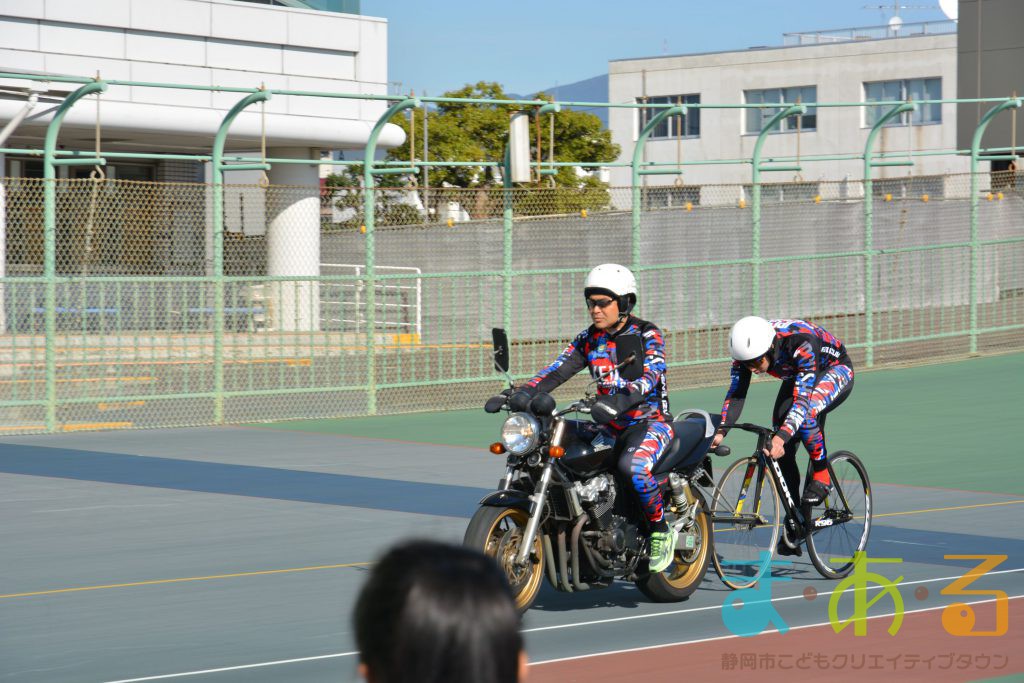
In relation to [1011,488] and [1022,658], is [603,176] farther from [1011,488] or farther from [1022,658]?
[1022,658]

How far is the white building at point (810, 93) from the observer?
6091 cm

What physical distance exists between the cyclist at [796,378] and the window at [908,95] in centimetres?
5371

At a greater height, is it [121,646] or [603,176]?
[603,176]

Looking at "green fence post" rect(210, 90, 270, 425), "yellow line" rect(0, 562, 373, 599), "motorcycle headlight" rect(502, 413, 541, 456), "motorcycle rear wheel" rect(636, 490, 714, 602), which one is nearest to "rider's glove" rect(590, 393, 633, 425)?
"motorcycle headlight" rect(502, 413, 541, 456)

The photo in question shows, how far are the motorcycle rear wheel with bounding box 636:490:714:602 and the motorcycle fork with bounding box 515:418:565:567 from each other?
2.89ft

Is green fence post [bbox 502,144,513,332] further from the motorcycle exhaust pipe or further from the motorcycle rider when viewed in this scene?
the motorcycle exhaust pipe

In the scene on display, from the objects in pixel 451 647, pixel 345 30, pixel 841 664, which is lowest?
pixel 841 664

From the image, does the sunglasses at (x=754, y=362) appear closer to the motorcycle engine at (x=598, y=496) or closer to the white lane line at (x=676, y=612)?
the motorcycle engine at (x=598, y=496)

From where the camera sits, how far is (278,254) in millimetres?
21359

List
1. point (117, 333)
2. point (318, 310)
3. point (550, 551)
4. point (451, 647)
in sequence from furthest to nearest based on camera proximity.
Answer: point (318, 310) → point (117, 333) → point (550, 551) → point (451, 647)

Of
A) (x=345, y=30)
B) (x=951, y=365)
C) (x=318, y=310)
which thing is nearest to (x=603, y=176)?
(x=345, y=30)

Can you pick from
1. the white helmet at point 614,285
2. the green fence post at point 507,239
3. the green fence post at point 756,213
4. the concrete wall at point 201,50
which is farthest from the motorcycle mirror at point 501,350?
the concrete wall at point 201,50

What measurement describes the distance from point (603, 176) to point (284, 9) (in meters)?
45.1

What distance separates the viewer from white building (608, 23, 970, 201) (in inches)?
2398
